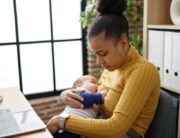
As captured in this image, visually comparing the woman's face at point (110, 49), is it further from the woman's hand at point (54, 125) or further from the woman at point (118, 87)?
the woman's hand at point (54, 125)

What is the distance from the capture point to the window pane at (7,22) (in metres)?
2.71

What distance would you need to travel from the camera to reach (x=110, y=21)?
1.27 metres

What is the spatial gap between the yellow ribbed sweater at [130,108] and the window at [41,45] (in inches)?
66.1

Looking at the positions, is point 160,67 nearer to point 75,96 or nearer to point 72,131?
point 75,96

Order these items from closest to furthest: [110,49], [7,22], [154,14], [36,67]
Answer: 1. [110,49]
2. [154,14]
3. [7,22]
4. [36,67]

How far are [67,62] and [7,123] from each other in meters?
2.01

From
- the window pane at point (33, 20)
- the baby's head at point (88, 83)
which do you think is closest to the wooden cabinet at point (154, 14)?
the baby's head at point (88, 83)

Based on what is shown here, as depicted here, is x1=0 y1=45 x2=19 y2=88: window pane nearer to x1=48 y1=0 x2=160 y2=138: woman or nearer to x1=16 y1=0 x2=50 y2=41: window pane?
x1=16 y1=0 x2=50 y2=41: window pane

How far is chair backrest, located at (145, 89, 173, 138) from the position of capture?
118 cm

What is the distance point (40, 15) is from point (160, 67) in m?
1.53

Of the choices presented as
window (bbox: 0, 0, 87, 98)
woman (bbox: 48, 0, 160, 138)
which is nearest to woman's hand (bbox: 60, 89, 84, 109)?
woman (bbox: 48, 0, 160, 138)

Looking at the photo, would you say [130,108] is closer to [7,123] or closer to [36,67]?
[7,123]

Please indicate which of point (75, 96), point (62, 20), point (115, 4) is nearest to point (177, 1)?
point (115, 4)

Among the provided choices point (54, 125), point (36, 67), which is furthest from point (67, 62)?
point (54, 125)
